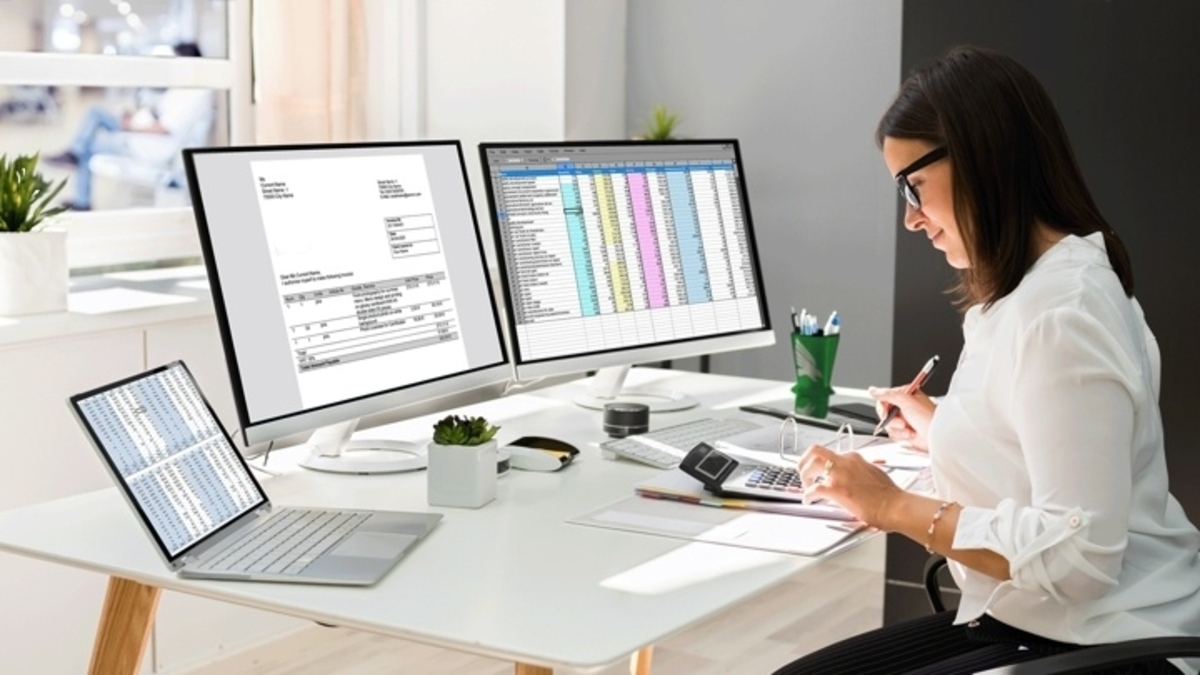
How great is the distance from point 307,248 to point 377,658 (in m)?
1.59

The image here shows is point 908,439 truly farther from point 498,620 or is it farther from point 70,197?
point 70,197

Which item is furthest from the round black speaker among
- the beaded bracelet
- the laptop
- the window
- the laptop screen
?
the window

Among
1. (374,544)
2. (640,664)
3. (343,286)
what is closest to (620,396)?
(640,664)

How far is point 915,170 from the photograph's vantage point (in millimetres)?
1972

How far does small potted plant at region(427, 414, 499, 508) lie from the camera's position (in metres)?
2.16

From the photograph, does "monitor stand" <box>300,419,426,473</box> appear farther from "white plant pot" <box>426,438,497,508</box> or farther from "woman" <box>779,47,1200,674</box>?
"woman" <box>779,47,1200,674</box>

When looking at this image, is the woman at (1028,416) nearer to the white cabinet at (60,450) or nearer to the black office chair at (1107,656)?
the black office chair at (1107,656)

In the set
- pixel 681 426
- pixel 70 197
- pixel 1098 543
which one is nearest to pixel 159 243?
pixel 70 197

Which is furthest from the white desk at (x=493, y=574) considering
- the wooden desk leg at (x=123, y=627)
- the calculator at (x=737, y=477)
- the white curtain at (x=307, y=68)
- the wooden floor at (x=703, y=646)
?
the white curtain at (x=307, y=68)

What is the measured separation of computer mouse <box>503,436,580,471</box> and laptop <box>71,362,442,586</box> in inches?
13.8

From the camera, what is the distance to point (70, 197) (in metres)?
3.70

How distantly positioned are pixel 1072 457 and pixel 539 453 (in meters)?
0.91

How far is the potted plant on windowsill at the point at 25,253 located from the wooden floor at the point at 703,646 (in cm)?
87

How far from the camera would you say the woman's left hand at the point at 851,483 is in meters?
1.94
